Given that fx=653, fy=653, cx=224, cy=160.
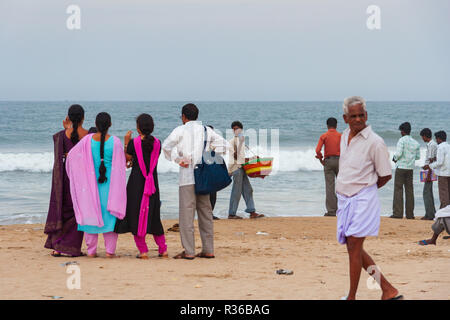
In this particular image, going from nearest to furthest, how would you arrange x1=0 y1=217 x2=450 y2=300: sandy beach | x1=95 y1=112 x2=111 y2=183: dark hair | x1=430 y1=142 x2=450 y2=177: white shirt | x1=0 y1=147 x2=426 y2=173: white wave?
x1=0 y1=217 x2=450 y2=300: sandy beach < x1=95 y1=112 x2=111 y2=183: dark hair < x1=430 y1=142 x2=450 y2=177: white shirt < x1=0 y1=147 x2=426 y2=173: white wave

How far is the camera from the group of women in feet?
23.6

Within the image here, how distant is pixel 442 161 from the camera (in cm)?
1131

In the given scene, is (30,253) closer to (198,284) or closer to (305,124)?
(198,284)

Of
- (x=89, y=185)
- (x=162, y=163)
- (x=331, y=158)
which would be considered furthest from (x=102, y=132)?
(x=162, y=163)

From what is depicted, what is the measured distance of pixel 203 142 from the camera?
731 cm

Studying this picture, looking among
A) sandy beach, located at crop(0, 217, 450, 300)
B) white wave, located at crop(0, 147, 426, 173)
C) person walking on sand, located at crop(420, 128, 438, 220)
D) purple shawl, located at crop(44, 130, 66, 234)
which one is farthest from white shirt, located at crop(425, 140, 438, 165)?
white wave, located at crop(0, 147, 426, 173)

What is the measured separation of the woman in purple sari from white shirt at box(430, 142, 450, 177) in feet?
21.4

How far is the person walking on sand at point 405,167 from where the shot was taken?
12.5 meters

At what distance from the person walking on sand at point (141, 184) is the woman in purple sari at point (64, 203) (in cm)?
55

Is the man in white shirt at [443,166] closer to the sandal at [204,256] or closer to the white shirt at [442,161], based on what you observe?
the white shirt at [442,161]

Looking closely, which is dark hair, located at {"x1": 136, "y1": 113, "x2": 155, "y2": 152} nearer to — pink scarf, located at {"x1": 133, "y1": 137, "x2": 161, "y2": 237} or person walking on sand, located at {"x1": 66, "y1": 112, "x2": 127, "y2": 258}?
pink scarf, located at {"x1": 133, "y1": 137, "x2": 161, "y2": 237}

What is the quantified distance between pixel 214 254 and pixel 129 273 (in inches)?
64.6
